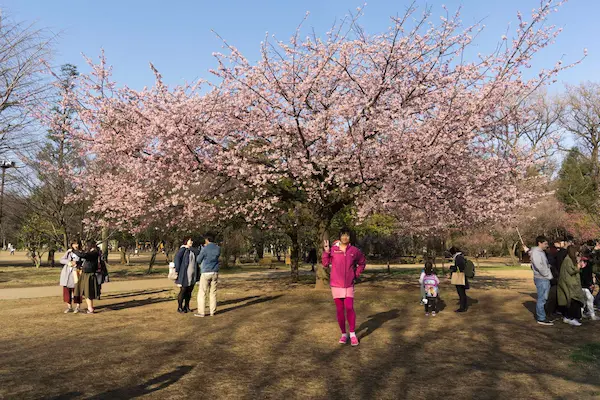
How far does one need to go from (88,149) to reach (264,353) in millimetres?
10796

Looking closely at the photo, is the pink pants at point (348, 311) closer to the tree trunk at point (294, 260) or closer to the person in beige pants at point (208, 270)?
the person in beige pants at point (208, 270)

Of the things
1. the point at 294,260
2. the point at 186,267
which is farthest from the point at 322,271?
the point at 186,267

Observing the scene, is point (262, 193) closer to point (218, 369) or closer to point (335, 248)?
point (335, 248)

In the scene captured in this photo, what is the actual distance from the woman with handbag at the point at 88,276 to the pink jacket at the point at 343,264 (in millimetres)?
6099

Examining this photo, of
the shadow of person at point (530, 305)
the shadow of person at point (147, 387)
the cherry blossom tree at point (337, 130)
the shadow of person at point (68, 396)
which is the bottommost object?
the shadow of person at point (530, 305)

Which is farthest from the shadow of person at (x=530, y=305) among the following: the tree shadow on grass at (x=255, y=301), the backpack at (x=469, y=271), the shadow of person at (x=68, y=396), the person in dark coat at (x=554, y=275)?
the shadow of person at (x=68, y=396)

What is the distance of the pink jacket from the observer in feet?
22.0

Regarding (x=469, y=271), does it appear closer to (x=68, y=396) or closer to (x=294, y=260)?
(x=68, y=396)

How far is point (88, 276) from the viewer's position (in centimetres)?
981

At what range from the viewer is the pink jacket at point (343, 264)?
6699 millimetres

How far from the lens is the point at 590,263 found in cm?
959

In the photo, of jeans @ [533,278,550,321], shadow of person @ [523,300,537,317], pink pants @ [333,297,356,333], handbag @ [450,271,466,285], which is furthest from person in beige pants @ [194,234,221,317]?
shadow of person @ [523,300,537,317]

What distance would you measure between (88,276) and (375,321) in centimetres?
663

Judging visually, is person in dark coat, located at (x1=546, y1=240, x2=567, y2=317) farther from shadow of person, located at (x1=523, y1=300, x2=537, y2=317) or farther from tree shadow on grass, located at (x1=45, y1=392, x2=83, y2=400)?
tree shadow on grass, located at (x1=45, y1=392, x2=83, y2=400)
